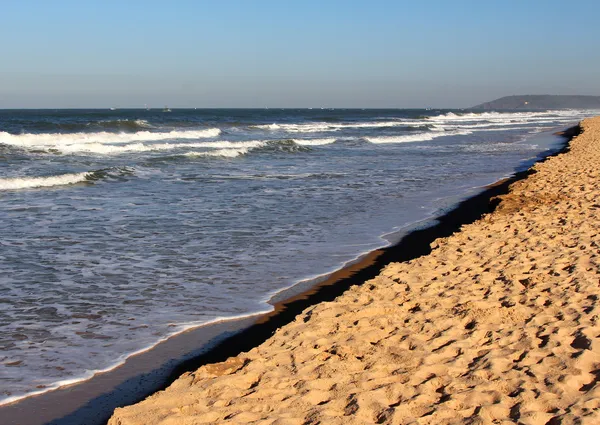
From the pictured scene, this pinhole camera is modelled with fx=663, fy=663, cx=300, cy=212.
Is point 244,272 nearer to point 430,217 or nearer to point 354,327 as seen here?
point 354,327

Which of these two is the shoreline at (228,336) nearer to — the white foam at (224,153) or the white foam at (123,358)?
the white foam at (123,358)

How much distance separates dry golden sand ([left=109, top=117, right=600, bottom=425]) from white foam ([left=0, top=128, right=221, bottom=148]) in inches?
1092

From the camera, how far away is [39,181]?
15953mm

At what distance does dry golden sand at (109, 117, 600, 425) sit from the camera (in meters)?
3.67

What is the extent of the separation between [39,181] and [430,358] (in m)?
13.7

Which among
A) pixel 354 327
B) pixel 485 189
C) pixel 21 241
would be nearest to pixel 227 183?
pixel 485 189

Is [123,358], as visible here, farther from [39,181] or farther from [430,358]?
[39,181]

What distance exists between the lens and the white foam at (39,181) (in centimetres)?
1525

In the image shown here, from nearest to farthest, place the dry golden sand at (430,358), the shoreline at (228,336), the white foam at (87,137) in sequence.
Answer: the dry golden sand at (430,358) → the shoreline at (228,336) → the white foam at (87,137)

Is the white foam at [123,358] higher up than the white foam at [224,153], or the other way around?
the white foam at [224,153]

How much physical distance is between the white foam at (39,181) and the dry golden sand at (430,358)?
11.2m

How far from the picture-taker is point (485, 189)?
14.2 meters

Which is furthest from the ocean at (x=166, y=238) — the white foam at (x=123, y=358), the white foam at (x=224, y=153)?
the white foam at (x=224, y=153)

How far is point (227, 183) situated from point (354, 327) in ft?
37.4
